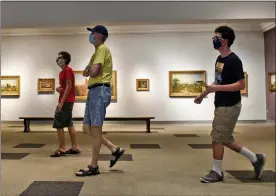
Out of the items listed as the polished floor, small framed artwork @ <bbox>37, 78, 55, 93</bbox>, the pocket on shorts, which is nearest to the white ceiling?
small framed artwork @ <bbox>37, 78, 55, 93</bbox>

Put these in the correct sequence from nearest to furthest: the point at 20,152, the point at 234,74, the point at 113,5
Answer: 1. the point at 234,74
2. the point at 20,152
3. the point at 113,5

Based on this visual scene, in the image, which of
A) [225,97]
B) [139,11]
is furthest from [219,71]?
[139,11]

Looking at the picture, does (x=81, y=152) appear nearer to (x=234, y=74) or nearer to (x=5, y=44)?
(x=234, y=74)

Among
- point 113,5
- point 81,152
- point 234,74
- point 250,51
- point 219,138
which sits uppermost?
point 113,5

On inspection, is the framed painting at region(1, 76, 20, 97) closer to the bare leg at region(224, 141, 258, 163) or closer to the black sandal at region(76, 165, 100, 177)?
the black sandal at region(76, 165, 100, 177)

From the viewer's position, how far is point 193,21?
9.66 metres

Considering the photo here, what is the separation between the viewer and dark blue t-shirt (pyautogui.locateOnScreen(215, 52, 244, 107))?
10.7 ft

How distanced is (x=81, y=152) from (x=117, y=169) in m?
1.67

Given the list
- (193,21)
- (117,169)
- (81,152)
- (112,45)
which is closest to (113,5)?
(193,21)

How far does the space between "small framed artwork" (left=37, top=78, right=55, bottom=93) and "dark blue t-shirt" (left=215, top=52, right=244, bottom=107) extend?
11329 mm

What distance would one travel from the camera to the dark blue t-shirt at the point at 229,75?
3266 mm

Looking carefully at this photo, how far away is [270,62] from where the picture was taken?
526 inches

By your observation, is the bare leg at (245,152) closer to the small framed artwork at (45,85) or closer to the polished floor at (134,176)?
the polished floor at (134,176)

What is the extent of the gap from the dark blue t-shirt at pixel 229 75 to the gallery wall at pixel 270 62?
1081 centimetres
